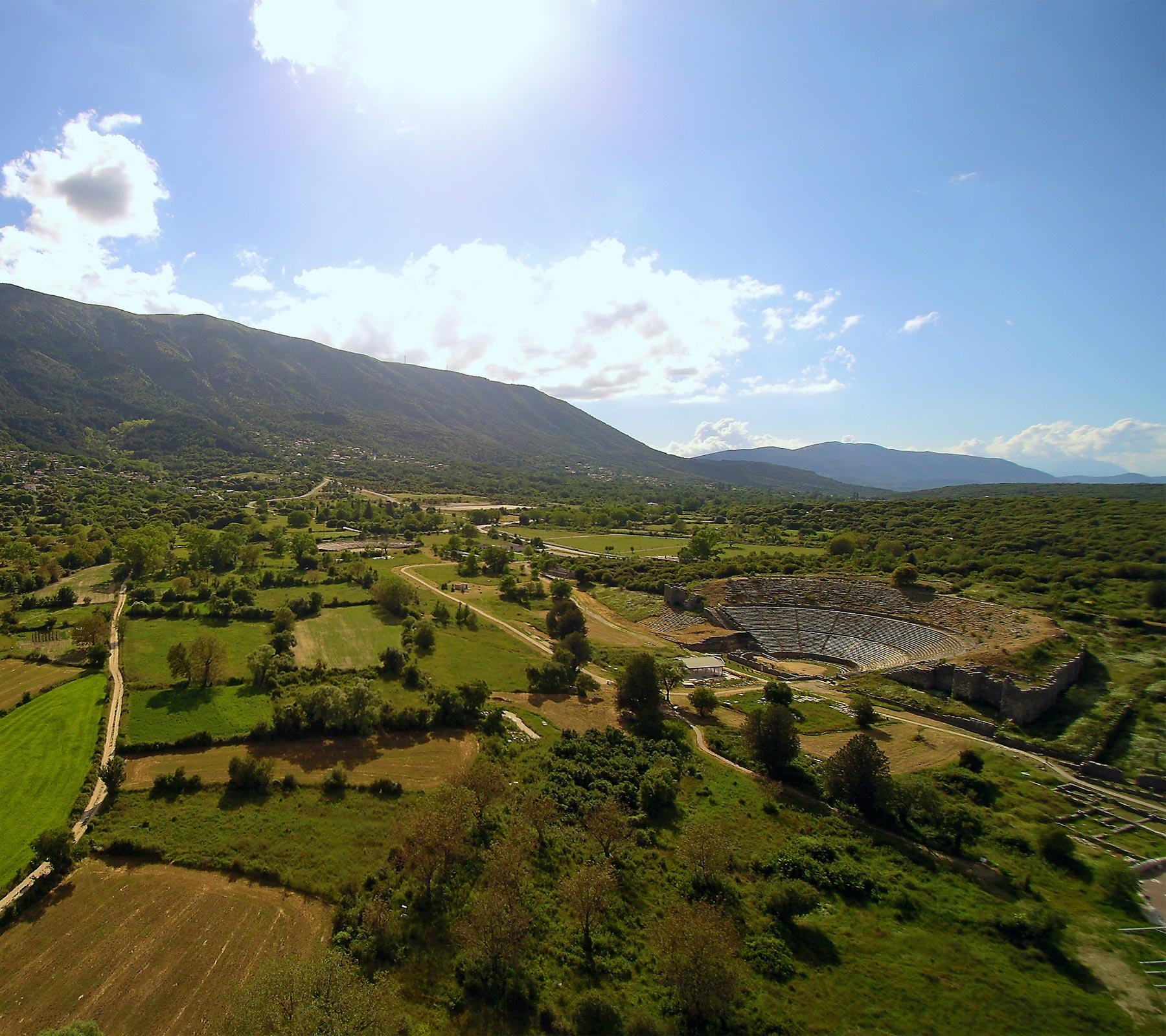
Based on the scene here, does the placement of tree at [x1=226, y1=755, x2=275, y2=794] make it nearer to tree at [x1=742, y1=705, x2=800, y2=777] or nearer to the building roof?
tree at [x1=742, y1=705, x2=800, y2=777]

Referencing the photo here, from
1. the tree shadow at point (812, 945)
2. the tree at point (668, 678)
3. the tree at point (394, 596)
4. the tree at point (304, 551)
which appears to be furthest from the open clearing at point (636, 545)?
the tree shadow at point (812, 945)

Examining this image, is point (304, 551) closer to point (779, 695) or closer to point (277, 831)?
point (277, 831)

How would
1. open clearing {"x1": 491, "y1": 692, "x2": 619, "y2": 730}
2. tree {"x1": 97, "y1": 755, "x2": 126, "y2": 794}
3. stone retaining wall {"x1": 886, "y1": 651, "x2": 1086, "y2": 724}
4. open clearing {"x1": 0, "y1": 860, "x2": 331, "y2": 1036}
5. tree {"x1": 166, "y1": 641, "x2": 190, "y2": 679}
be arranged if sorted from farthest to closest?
stone retaining wall {"x1": 886, "y1": 651, "x2": 1086, "y2": 724} < open clearing {"x1": 491, "y1": 692, "x2": 619, "y2": 730} < tree {"x1": 166, "y1": 641, "x2": 190, "y2": 679} < tree {"x1": 97, "y1": 755, "x2": 126, "y2": 794} < open clearing {"x1": 0, "y1": 860, "x2": 331, "y2": 1036}

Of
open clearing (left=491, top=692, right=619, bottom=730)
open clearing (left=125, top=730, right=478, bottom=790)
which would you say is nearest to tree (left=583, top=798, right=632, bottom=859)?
open clearing (left=125, top=730, right=478, bottom=790)

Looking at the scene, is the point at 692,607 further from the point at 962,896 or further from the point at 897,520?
the point at 897,520

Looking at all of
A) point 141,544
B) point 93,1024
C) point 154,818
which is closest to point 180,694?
point 154,818

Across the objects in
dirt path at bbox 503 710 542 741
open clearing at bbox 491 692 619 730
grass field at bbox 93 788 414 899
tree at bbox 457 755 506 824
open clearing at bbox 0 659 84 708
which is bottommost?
open clearing at bbox 491 692 619 730
